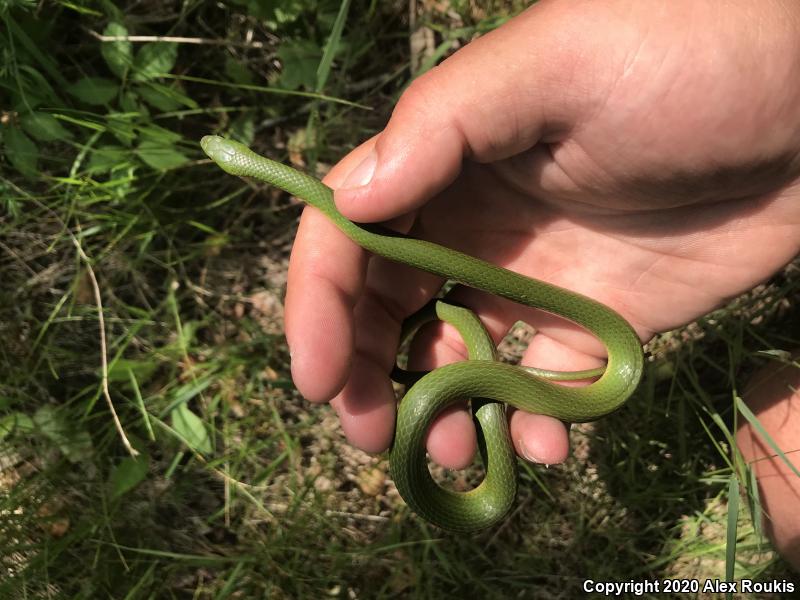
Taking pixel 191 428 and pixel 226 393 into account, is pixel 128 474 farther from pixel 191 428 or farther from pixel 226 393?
pixel 226 393

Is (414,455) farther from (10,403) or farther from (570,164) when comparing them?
(10,403)

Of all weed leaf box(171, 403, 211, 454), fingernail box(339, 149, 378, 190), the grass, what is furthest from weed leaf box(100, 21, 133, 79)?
weed leaf box(171, 403, 211, 454)

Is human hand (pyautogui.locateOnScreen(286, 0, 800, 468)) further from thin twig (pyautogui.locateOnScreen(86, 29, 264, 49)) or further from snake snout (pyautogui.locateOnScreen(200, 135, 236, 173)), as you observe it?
thin twig (pyautogui.locateOnScreen(86, 29, 264, 49))

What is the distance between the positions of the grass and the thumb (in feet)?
4.27

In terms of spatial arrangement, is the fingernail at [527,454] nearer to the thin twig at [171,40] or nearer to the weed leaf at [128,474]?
the weed leaf at [128,474]

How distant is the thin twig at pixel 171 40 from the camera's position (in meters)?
3.57

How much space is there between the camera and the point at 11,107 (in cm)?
356

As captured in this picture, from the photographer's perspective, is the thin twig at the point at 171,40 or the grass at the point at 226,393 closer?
the thin twig at the point at 171,40

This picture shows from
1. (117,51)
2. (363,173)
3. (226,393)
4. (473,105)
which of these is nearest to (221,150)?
(363,173)

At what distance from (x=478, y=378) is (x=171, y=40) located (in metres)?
2.49

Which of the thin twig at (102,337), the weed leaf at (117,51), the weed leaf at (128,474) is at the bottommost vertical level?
the weed leaf at (128,474)

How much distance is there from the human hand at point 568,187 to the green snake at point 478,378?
0.30 ft

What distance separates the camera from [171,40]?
3637 mm

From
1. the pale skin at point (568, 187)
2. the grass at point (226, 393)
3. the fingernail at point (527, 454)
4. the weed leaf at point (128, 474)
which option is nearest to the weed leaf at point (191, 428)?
the grass at point (226, 393)
